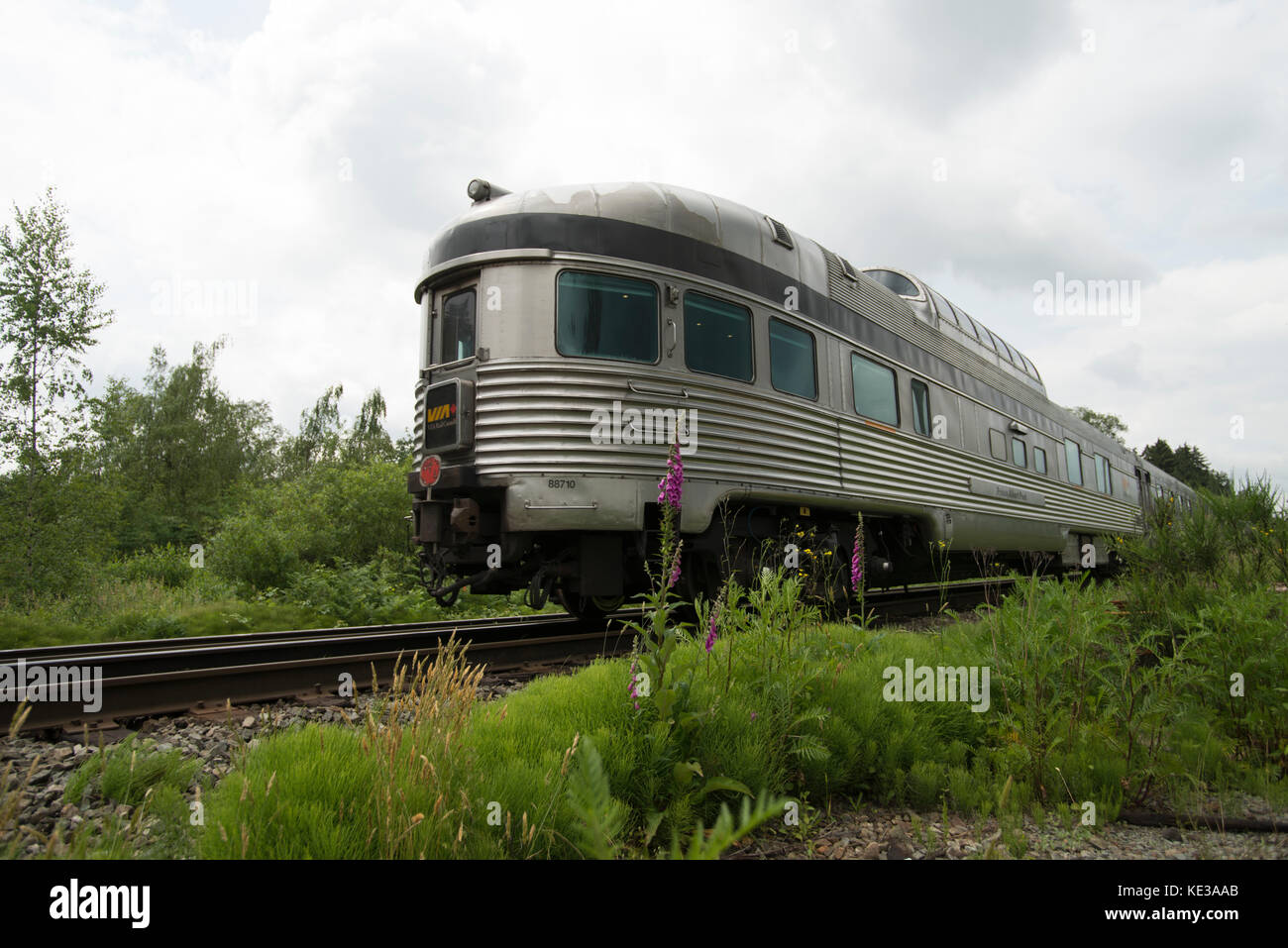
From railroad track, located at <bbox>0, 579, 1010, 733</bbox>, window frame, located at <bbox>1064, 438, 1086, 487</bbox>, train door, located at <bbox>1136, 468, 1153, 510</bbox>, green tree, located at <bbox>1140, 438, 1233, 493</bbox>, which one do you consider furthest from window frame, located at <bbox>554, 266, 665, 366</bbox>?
green tree, located at <bbox>1140, 438, 1233, 493</bbox>

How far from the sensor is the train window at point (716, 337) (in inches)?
231

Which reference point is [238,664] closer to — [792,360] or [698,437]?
[698,437]

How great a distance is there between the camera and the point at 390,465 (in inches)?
635

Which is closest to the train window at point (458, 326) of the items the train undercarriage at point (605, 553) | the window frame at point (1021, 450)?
the train undercarriage at point (605, 553)

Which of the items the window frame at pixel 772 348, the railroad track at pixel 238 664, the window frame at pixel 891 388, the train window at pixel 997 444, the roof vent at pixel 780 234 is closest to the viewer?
the railroad track at pixel 238 664

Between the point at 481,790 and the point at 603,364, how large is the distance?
379 centimetres

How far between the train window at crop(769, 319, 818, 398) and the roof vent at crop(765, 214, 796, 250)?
81 cm

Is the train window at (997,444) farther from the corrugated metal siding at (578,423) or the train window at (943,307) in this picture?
the corrugated metal siding at (578,423)

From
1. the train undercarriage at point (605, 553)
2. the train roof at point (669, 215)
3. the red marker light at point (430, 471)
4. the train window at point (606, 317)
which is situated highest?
the train roof at point (669, 215)

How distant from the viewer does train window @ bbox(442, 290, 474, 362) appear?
5984 millimetres

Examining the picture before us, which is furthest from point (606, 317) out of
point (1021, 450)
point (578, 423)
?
point (1021, 450)

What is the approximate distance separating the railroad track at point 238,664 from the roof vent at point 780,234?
362 centimetres

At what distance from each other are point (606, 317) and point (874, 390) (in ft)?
12.3

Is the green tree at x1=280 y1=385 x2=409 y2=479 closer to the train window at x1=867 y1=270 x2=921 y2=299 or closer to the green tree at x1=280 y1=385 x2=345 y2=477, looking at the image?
the green tree at x1=280 y1=385 x2=345 y2=477
